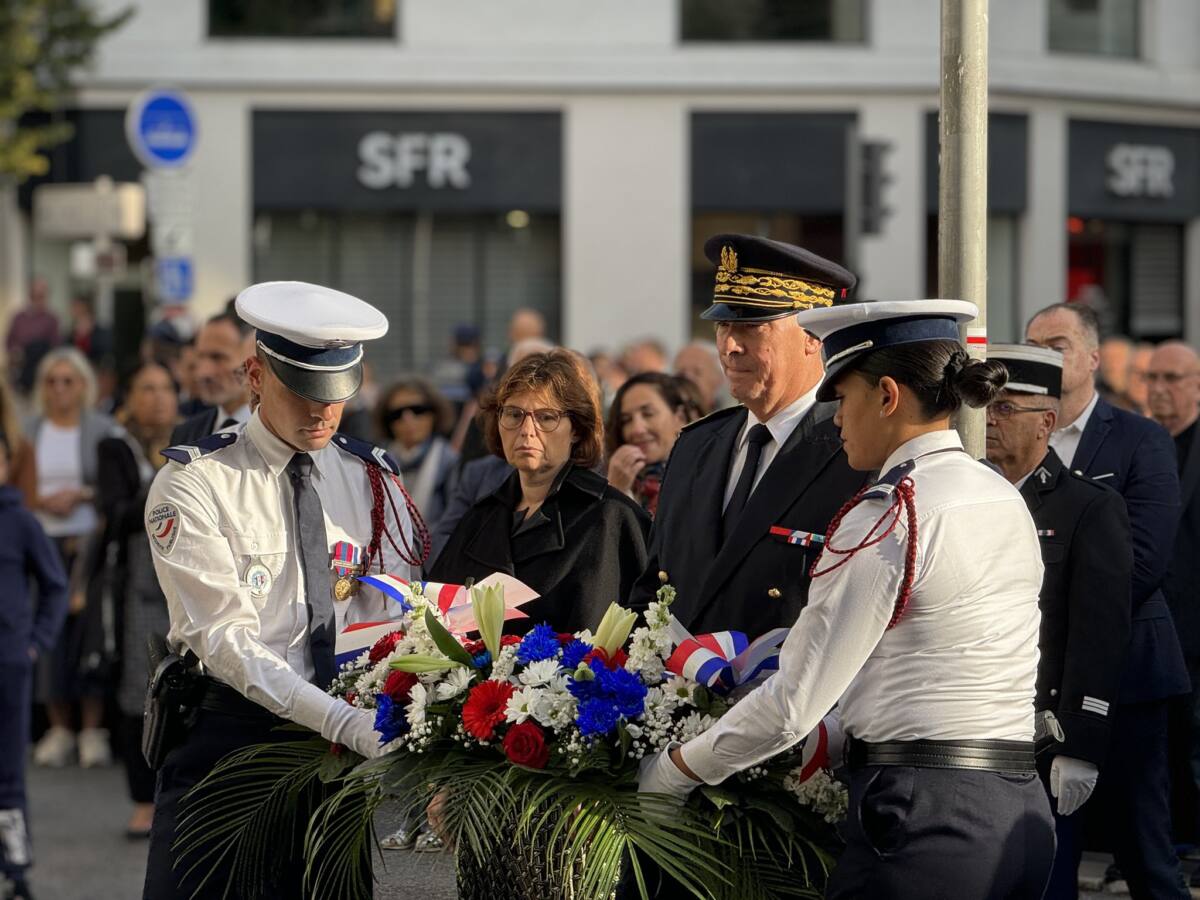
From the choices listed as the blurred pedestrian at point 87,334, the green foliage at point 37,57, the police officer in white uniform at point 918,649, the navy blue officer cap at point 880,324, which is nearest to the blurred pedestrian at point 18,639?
the police officer in white uniform at point 918,649

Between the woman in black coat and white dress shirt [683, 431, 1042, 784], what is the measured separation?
54.7 inches

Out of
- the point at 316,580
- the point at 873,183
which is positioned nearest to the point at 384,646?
the point at 316,580

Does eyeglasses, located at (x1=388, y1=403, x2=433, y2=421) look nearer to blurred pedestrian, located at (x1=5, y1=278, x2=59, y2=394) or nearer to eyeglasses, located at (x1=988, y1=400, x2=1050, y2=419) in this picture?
eyeglasses, located at (x1=988, y1=400, x2=1050, y2=419)

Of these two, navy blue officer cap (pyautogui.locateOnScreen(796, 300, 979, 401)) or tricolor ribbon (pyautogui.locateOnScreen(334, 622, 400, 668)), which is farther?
tricolor ribbon (pyautogui.locateOnScreen(334, 622, 400, 668))

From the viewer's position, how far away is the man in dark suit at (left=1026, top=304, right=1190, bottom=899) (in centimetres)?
595

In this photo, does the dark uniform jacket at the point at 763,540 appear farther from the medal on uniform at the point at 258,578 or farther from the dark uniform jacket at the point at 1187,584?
the dark uniform jacket at the point at 1187,584

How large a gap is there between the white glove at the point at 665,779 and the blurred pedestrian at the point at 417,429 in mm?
6072

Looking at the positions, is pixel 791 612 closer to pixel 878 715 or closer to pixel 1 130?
pixel 878 715

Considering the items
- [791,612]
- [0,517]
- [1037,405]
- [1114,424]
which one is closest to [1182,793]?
[1114,424]

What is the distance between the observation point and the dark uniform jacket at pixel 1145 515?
6109 mm

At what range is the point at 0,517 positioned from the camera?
25.0 feet

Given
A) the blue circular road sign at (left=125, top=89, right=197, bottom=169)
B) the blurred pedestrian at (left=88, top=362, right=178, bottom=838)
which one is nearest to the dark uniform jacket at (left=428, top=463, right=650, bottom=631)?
the blurred pedestrian at (left=88, top=362, right=178, bottom=838)

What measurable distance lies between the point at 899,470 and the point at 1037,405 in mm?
2057

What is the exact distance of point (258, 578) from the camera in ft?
15.1
